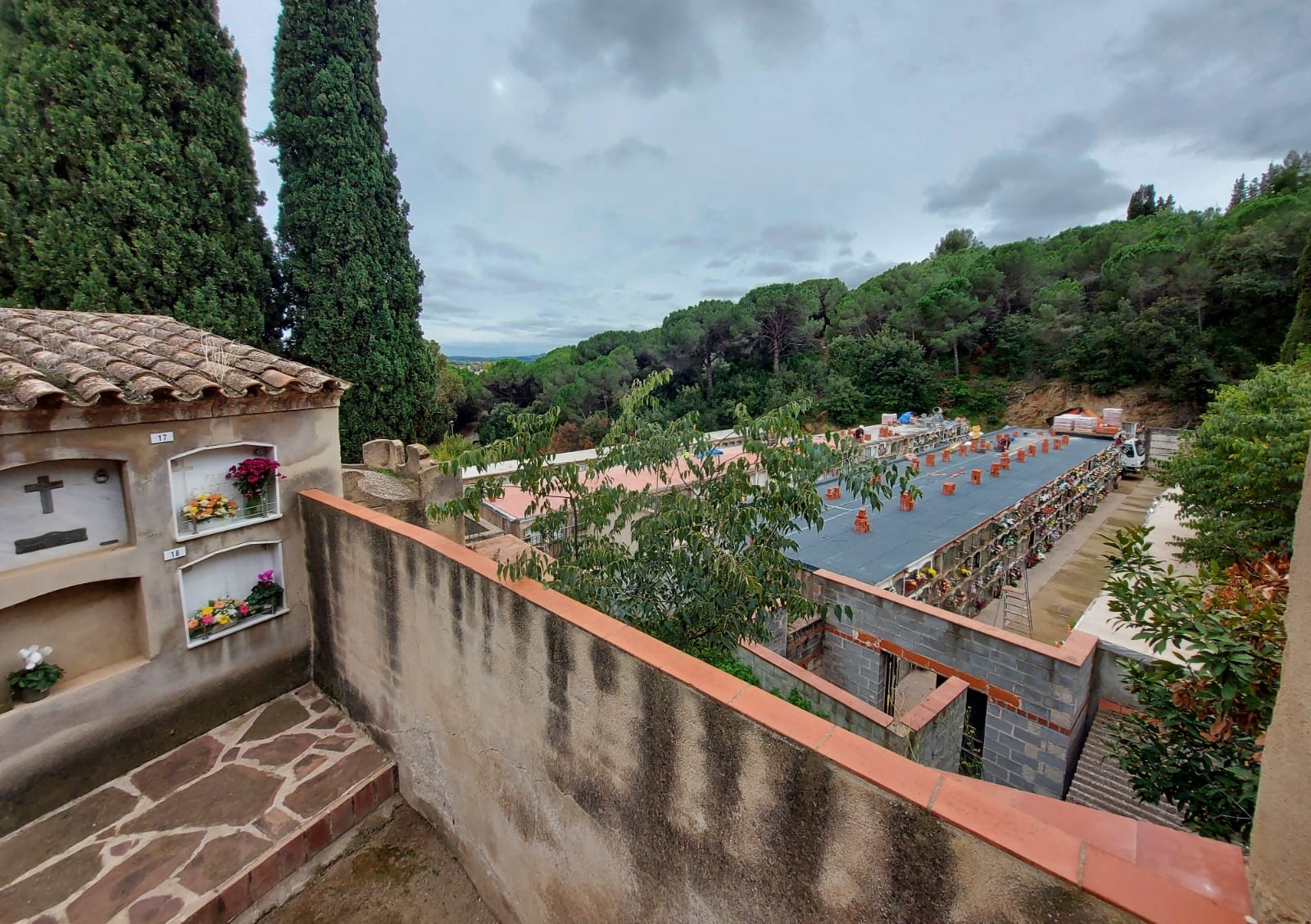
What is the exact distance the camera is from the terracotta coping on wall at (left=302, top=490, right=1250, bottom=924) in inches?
56.7

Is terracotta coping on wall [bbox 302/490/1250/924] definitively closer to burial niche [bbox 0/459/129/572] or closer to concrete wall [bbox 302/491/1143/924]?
concrete wall [bbox 302/491/1143/924]

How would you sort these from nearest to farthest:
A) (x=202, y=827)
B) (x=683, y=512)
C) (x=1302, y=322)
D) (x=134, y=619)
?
(x=683, y=512), (x=202, y=827), (x=134, y=619), (x=1302, y=322)

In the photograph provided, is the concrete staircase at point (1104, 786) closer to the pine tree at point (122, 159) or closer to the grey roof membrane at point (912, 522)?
the grey roof membrane at point (912, 522)

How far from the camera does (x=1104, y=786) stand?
5.69 meters

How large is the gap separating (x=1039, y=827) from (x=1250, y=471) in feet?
30.3

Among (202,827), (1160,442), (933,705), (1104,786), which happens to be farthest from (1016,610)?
(1160,442)

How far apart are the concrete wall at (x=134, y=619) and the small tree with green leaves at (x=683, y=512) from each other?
243 cm

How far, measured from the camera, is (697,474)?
3.73 meters

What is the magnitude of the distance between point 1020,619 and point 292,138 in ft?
58.8

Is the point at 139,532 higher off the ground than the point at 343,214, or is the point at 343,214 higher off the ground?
the point at 343,214

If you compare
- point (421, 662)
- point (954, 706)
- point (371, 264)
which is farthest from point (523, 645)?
point (371, 264)

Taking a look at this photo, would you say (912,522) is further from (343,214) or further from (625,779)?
(343,214)

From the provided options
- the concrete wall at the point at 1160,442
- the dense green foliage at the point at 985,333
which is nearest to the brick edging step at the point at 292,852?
the dense green foliage at the point at 985,333

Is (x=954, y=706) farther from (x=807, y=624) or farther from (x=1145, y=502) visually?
(x=1145, y=502)
